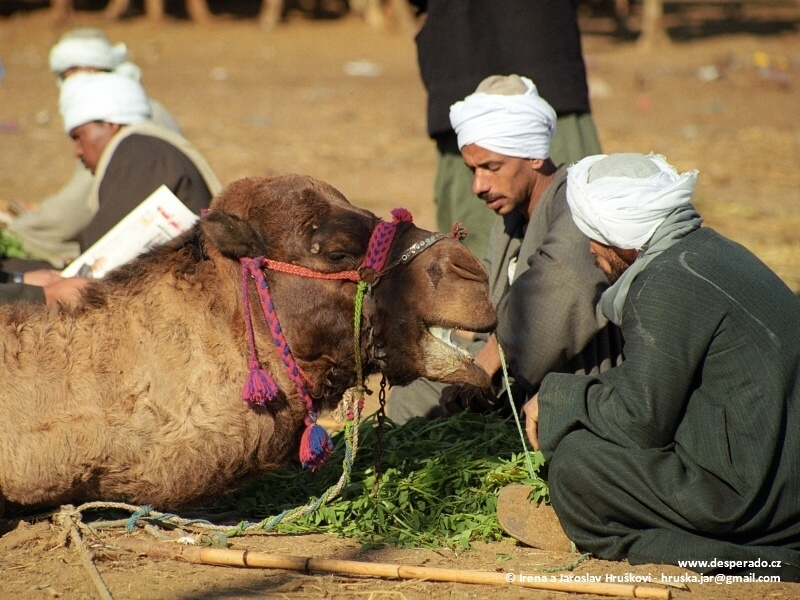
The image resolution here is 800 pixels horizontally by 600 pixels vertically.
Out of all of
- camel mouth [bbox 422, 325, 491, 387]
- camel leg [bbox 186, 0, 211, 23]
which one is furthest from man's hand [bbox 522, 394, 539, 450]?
camel leg [bbox 186, 0, 211, 23]

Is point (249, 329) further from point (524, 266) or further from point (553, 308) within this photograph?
point (524, 266)

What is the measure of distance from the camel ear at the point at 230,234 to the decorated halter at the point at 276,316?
45 millimetres

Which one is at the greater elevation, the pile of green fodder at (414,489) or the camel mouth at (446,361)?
the camel mouth at (446,361)

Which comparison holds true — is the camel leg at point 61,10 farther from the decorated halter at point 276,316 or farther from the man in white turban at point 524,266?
the decorated halter at point 276,316

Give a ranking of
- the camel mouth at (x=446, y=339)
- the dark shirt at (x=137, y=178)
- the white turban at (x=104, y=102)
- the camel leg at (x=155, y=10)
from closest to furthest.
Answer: the camel mouth at (x=446, y=339), the dark shirt at (x=137, y=178), the white turban at (x=104, y=102), the camel leg at (x=155, y=10)

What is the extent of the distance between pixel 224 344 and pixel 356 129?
1348cm

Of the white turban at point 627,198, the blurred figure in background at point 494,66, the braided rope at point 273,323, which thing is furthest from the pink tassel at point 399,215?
the blurred figure in background at point 494,66

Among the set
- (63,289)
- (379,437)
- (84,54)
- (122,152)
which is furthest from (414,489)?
(84,54)

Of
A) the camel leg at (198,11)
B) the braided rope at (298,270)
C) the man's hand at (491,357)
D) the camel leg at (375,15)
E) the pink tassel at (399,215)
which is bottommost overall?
the camel leg at (375,15)

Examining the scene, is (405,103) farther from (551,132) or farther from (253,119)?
(551,132)

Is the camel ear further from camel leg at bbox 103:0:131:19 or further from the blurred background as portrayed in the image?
camel leg at bbox 103:0:131:19

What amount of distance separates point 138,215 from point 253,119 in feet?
40.0

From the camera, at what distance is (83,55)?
799 cm

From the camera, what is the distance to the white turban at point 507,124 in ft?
17.1
